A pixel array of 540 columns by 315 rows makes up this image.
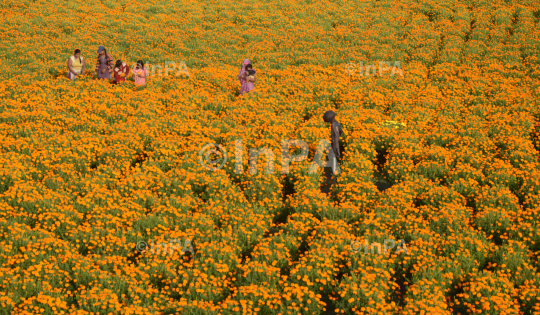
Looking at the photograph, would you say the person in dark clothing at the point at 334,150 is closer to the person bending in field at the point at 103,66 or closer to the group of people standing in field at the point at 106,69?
the group of people standing in field at the point at 106,69

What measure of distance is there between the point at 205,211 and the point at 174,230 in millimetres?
789

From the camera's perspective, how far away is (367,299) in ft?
22.5

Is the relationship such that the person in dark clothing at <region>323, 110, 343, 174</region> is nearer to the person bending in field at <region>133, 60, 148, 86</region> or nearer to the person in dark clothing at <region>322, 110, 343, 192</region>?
the person in dark clothing at <region>322, 110, 343, 192</region>

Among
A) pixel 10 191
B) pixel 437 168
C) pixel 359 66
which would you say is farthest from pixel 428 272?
pixel 359 66

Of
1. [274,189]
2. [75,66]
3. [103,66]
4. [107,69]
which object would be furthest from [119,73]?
[274,189]

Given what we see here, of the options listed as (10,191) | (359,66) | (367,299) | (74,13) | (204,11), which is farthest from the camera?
(204,11)

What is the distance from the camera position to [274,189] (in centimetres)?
1043

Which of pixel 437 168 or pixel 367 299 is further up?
pixel 437 168

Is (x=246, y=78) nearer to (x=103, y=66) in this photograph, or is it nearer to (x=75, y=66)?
(x=103, y=66)

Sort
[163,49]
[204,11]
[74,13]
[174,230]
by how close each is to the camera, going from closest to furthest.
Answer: [174,230] < [163,49] < [74,13] < [204,11]

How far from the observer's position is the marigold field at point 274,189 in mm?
7129

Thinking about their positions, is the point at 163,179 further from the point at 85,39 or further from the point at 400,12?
the point at 400,12

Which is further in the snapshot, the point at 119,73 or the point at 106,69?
the point at 106,69

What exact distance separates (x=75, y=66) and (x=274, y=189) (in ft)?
40.2
